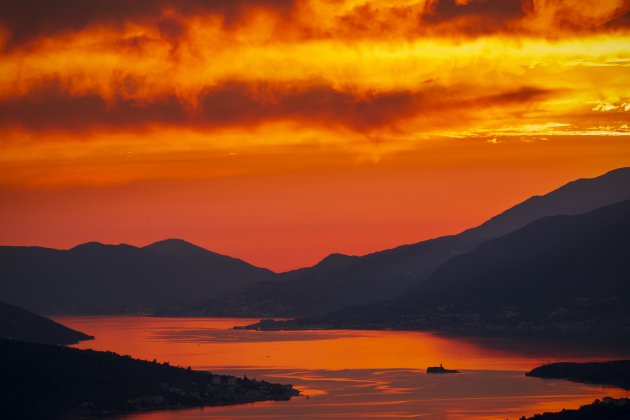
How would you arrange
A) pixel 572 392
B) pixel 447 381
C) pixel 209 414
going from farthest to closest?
pixel 447 381, pixel 572 392, pixel 209 414

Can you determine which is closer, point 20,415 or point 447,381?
point 20,415

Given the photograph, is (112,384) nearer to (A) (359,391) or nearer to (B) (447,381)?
(A) (359,391)

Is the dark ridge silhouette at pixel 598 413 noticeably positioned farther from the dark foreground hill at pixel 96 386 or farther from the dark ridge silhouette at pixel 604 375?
the dark ridge silhouette at pixel 604 375

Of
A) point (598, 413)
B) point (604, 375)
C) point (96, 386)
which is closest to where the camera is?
point (598, 413)

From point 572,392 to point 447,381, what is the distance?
27.9 meters

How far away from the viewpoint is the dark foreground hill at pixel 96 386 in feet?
482

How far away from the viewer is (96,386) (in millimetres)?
157125

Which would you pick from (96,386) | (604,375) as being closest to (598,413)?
(96,386)

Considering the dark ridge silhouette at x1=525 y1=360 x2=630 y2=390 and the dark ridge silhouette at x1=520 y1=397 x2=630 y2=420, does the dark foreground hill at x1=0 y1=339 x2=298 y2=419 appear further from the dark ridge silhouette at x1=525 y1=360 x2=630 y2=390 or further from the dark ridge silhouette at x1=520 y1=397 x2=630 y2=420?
the dark ridge silhouette at x1=525 y1=360 x2=630 y2=390

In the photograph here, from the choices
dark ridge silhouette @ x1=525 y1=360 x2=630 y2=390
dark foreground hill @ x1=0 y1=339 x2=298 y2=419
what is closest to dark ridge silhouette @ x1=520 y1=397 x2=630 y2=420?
dark foreground hill @ x1=0 y1=339 x2=298 y2=419

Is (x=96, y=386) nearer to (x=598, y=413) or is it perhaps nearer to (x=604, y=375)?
(x=598, y=413)

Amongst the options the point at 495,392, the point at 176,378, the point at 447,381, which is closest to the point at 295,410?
the point at 176,378

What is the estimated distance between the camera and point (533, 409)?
506 feet

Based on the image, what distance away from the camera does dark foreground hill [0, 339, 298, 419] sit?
147 meters
